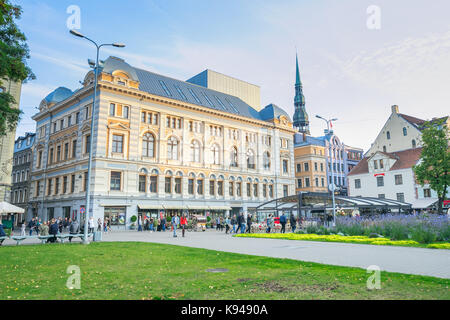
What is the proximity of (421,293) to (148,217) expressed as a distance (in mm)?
41563

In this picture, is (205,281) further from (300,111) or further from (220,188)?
(300,111)

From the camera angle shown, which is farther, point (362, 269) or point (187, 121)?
point (187, 121)

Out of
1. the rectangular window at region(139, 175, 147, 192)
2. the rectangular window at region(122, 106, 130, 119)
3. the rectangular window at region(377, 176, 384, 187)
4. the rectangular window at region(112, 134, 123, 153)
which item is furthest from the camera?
the rectangular window at region(377, 176, 384, 187)

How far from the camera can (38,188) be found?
176 ft

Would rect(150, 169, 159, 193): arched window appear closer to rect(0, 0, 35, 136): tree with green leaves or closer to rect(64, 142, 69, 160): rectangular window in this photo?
rect(64, 142, 69, 160): rectangular window

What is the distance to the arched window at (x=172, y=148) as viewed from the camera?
163 feet

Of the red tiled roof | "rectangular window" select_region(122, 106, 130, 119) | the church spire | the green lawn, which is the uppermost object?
the church spire

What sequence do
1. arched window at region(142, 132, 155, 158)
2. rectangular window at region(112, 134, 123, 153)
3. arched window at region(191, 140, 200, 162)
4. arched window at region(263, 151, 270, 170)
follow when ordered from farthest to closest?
arched window at region(263, 151, 270, 170) < arched window at region(191, 140, 200, 162) < arched window at region(142, 132, 155, 158) < rectangular window at region(112, 134, 123, 153)

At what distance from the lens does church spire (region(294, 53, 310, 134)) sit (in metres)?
99.1

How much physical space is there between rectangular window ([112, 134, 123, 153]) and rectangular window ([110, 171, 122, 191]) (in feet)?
9.82

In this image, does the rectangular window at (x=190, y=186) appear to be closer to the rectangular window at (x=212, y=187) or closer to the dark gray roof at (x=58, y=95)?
the rectangular window at (x=212, y=187)

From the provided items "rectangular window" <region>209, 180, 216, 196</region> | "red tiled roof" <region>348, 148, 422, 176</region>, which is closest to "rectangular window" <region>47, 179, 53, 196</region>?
"rectangular window" <region>209, 180, 216, 196</region>
